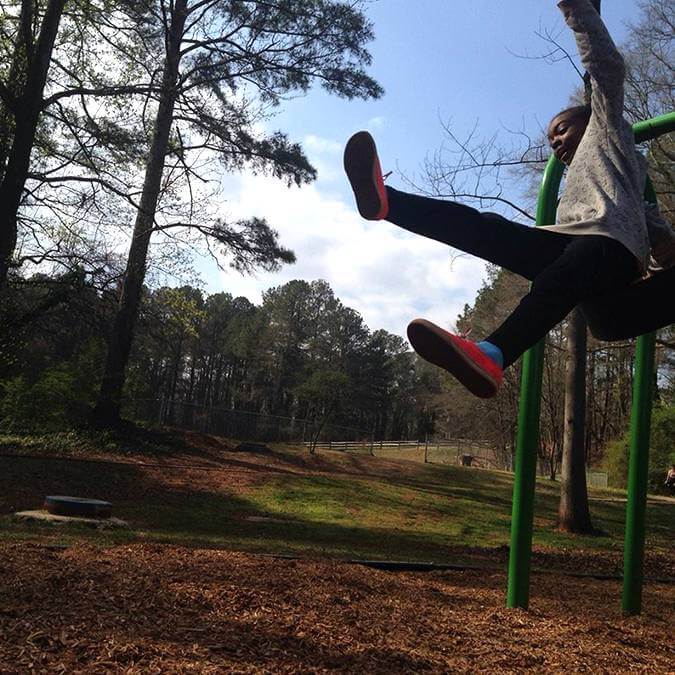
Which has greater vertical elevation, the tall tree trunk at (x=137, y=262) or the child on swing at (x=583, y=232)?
the tall tree trunk at (x=137, y=262)

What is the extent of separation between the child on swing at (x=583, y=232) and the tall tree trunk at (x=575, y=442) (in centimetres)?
844

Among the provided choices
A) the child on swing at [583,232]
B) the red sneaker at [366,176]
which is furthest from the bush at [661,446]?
the red sneaker at [366,176]

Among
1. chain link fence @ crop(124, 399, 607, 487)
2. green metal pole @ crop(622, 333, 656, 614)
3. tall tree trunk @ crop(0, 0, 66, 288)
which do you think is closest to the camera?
green metal pole @ crop(622, 333, 656, 614)

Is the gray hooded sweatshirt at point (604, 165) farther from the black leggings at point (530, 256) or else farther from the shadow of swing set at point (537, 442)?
the shadow of swing set at point (537, 442)

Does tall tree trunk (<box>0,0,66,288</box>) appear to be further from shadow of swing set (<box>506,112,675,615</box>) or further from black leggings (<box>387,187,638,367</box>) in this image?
black leggings (<box>387,187,638,367</box>)

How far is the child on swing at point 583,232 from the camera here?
77.3 inches

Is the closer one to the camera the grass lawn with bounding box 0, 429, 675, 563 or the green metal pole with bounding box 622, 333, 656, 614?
the green metal pole with bounding box 622, 333, 656, 614

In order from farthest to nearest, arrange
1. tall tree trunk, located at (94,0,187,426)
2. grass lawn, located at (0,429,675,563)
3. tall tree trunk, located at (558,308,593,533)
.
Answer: tall tree trunk, located at (94,0,187,426) < tall tree trunk, located at (558,308,593,533) < grass lawn, located at (0,429,675,563)

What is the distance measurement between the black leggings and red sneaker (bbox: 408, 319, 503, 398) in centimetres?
12

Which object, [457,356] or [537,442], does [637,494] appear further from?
[457,356]

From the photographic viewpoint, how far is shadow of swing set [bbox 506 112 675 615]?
2887 millimetres

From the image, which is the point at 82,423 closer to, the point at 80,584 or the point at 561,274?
the point at 80,584

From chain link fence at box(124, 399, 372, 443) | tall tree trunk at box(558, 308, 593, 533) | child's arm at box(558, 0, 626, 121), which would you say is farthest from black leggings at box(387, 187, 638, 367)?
chain link fence at box(124, 399, 372, 443)

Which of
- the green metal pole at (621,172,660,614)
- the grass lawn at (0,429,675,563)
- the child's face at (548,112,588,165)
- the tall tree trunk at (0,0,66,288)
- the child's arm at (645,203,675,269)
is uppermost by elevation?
the tall tree trunk at (0,0,66,288)
